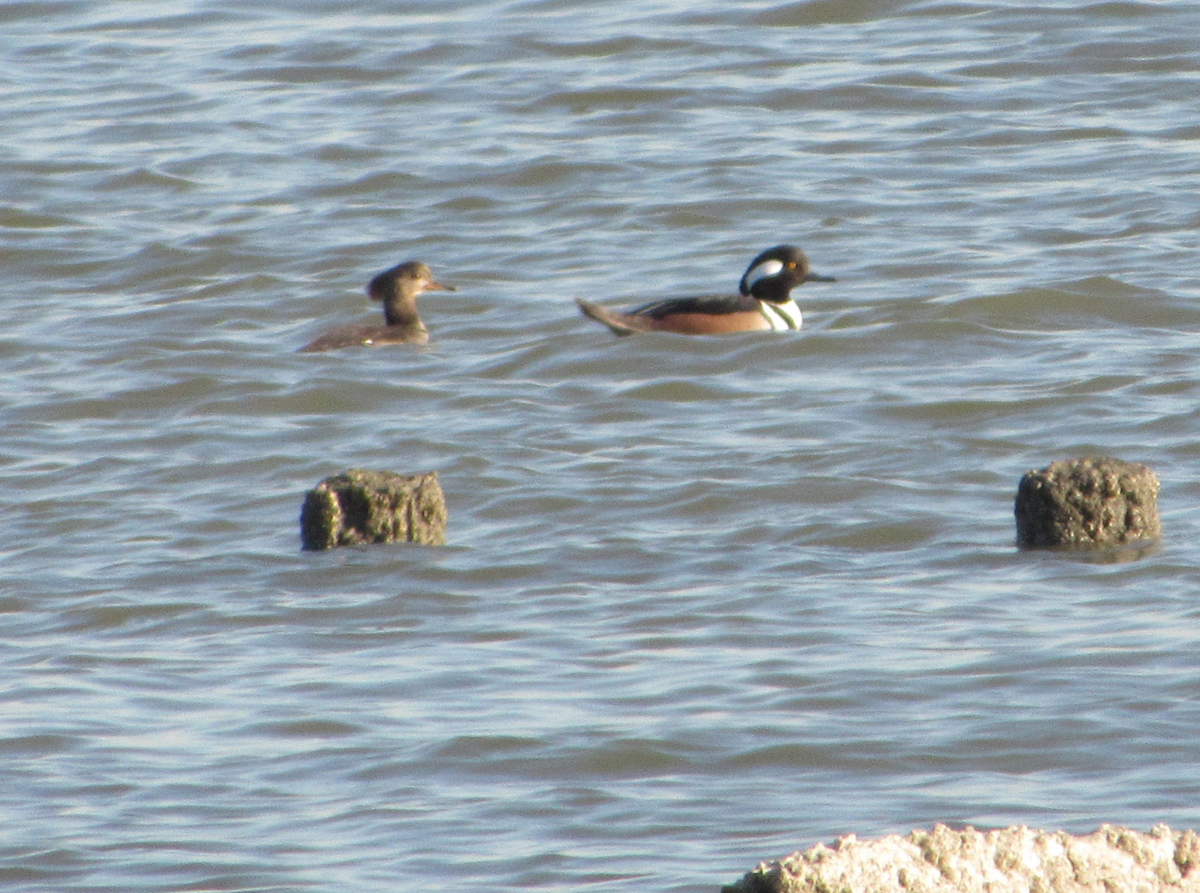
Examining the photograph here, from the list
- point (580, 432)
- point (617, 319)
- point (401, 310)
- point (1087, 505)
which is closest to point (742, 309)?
point (617, 319)

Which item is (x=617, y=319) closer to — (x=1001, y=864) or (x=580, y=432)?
(x=580, y=432)

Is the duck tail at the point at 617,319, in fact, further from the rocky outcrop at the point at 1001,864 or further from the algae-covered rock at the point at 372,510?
the rocky outcrop at the point at 1001,864

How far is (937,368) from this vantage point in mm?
12828

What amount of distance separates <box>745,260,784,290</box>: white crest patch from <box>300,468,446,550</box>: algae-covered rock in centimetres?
498

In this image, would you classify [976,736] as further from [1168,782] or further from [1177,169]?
[1177,169]

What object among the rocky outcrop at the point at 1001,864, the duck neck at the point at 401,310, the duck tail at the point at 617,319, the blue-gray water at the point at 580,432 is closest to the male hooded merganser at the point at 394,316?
the duck neck at the point at 401,310

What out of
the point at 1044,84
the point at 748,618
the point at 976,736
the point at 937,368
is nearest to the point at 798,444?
the point at 937,368

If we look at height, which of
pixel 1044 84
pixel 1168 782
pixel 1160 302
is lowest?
pixel 1168 782

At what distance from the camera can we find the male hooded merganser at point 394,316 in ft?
45.6

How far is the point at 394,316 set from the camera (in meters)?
14.0

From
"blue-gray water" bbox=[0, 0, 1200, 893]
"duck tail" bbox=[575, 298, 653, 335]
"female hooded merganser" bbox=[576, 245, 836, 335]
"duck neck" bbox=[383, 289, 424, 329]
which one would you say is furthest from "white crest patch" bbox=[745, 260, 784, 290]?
"duck neck" bbox=[383, 289, 424, 329]

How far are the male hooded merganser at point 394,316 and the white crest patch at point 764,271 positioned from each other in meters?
1.73

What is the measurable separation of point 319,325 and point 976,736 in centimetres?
838

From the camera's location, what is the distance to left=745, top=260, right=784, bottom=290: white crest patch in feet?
46.4
